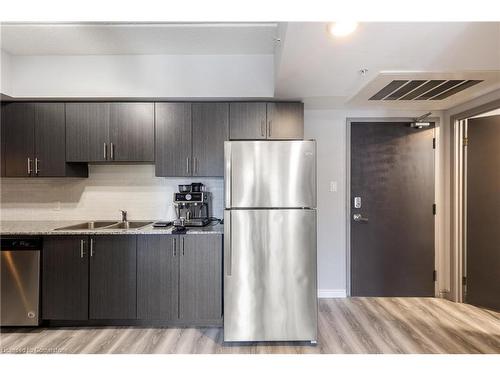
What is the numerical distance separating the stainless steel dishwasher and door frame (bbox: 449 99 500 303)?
13.7ft

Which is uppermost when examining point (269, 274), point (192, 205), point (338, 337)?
point (192, 205)

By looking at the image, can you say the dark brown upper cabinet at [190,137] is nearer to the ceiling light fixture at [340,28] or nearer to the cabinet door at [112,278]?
the cabinet door at [112,278]

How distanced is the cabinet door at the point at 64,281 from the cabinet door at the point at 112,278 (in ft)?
0.26

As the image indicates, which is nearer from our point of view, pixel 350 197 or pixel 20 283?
pixel 20 283

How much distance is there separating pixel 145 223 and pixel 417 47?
2.76 metres

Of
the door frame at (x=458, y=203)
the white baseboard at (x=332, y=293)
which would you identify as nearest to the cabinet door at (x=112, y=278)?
the white baseboard at (x=332, y=293)

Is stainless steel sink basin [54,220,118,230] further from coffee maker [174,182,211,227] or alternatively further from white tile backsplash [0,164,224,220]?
coffee maker [174,182,211,227]

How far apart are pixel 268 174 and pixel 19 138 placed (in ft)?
8.18

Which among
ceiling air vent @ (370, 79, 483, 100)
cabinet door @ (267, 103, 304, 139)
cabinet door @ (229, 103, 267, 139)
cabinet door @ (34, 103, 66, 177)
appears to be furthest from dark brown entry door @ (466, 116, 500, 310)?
cabinet door @ (34, 103, 66, 177)

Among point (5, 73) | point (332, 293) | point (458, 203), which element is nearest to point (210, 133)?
point (5, 73)

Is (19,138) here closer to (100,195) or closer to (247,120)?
(100,195)

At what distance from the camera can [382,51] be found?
1789mm

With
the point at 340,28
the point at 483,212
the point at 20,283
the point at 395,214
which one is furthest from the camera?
the point at 395,214

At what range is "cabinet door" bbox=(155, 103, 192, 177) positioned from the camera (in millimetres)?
2781
